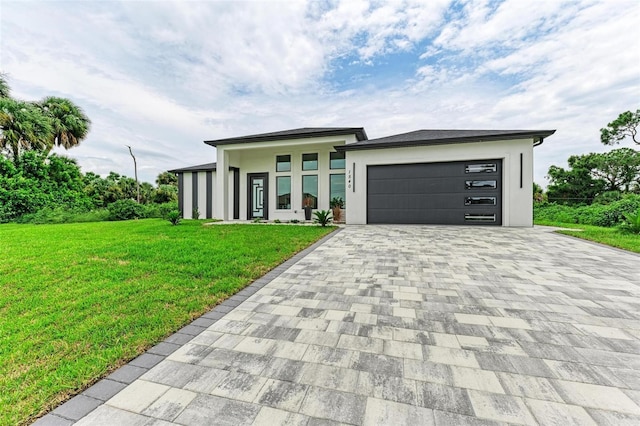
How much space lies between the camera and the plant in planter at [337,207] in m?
11.8

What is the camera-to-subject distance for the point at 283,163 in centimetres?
1337

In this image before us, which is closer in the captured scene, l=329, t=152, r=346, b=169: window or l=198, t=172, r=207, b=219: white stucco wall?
l=329, t=152, r=346, b=169: window

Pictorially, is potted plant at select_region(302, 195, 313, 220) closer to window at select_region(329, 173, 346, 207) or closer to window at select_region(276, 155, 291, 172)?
window at select_region(329, 173, 346, 207)

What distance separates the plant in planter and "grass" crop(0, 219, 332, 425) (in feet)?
20.1

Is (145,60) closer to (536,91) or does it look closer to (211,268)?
(211,268)

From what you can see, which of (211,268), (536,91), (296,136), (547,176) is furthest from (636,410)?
(547,176)

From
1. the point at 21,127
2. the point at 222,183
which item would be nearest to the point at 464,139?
the point at 222,183

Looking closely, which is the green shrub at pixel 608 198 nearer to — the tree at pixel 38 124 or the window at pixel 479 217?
the window at pixel 479 217

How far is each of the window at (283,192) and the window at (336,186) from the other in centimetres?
222

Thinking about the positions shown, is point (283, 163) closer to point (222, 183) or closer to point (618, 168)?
→ point (222, 183)

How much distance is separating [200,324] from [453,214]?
31.5ft

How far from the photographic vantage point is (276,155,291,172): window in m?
13.3

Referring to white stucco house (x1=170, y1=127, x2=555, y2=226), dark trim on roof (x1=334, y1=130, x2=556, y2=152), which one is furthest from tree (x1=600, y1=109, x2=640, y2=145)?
white stucco house (x1=170, y1=127, x2=555, y2=226)

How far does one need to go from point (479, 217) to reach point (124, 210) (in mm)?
17001
